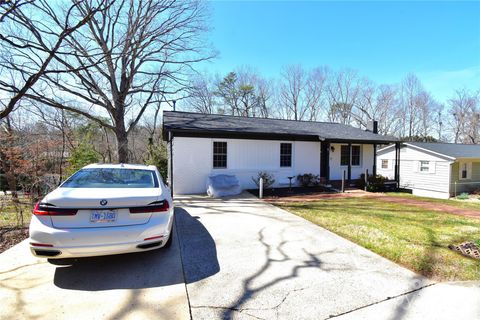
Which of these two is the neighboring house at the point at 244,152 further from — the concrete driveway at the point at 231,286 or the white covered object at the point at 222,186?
the concrete driveway at the point at 231,286

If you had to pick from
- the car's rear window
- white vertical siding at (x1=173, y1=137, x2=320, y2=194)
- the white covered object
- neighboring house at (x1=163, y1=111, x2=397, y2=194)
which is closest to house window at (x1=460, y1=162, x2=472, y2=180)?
neighboring house at (x1=163, y1=111, x2=397, y2=194)

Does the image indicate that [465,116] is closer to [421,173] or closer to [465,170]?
[465,170]

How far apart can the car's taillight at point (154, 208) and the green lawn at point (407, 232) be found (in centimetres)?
348

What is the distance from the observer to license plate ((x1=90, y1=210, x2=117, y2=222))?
9.50 ft

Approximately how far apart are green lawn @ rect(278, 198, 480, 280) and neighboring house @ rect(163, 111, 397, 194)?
3.63 meters

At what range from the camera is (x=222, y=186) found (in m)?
9.45

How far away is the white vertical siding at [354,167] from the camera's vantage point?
13.1 m

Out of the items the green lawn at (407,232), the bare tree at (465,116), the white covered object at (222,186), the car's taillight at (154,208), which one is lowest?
the green lawn at (407,232)

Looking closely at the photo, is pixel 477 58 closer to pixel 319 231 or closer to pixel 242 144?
pixel 242 144

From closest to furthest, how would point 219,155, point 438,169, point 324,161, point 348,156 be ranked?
point 219,155, point 324,161, point 348,156, point 438,169

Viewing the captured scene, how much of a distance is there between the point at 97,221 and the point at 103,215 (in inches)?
3.6

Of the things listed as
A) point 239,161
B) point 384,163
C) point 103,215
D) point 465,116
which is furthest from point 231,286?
point 465,116

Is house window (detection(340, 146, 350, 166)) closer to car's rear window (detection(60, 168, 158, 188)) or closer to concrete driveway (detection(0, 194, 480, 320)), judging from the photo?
concrete driveway (detection(0, 194, 480, 320))

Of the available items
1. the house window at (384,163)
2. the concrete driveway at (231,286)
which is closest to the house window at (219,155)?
the concrete driveway at (231,286)
